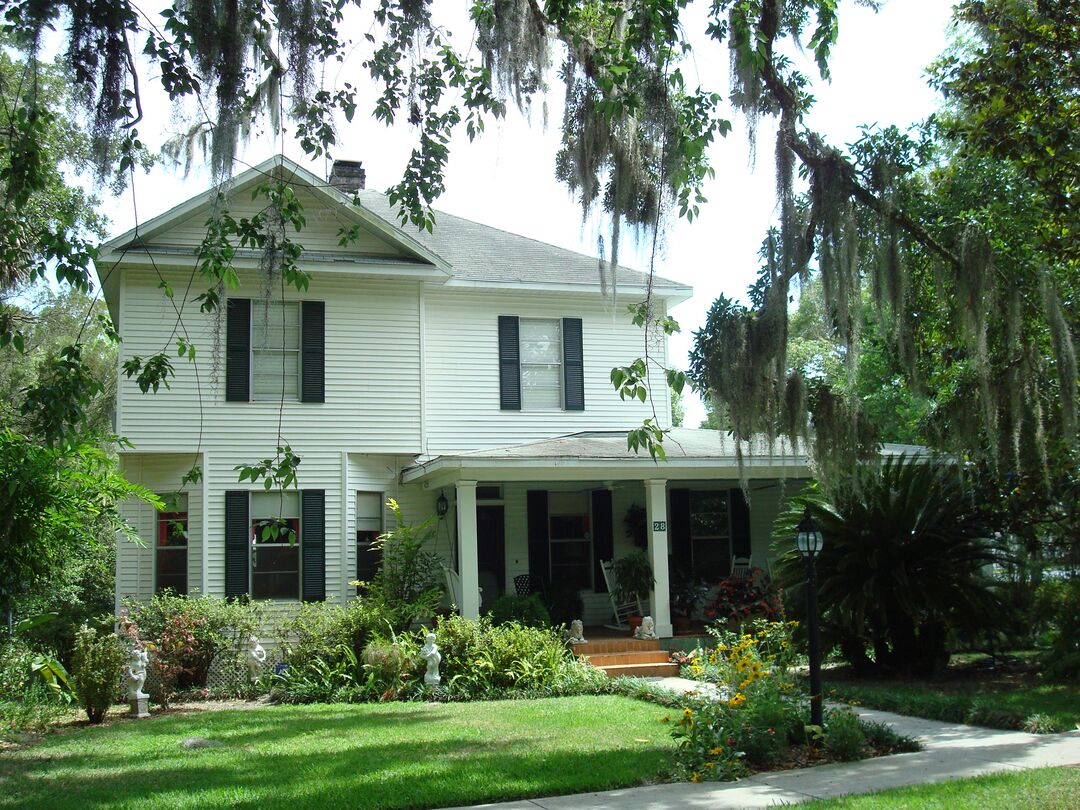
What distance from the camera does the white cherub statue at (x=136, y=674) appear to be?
11.5 metres

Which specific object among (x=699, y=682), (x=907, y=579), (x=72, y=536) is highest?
(x=72, y=536)

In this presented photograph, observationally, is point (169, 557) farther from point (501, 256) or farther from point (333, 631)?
point (501, 256)

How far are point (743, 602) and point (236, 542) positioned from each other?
7215mm

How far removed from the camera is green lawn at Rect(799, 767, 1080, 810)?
18.6ft

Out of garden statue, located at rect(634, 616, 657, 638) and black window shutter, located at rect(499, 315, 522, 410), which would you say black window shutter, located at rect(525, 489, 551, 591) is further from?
garden statue, located at rect(634, 616, 657, 638)

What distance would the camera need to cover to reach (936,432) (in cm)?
1099

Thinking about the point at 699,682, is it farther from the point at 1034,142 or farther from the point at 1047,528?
the point at 1034,142

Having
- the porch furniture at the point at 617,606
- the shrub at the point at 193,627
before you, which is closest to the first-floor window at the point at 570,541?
the porch furniture at the point at 617,606

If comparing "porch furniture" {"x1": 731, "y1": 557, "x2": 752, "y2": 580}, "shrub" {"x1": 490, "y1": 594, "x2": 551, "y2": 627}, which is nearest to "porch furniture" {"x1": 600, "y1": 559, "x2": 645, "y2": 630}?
"porch furniture" {"x1": 731, "y1": 557, "x2": 752, "y2": 580}

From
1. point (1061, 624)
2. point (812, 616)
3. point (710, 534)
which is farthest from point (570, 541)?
point (812, 616)

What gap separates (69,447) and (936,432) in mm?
8802

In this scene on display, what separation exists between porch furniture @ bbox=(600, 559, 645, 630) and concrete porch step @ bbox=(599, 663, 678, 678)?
2128mm

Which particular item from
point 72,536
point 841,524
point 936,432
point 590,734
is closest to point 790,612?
point 841,524

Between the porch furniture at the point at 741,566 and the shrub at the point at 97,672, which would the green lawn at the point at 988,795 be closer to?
the shrub at the point at 97,672
